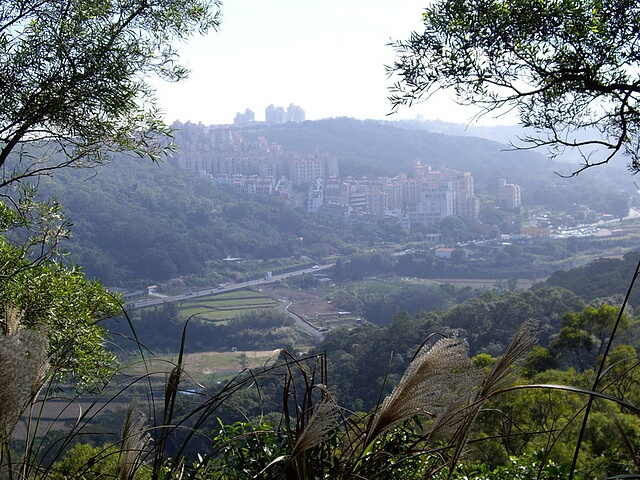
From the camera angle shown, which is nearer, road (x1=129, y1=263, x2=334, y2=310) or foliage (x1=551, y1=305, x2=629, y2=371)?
foliage (x1=551, y1=305, x2=629, y2=371)

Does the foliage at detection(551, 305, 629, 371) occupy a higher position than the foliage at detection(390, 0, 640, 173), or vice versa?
the foliage at detection(390, 0, 640, 173)

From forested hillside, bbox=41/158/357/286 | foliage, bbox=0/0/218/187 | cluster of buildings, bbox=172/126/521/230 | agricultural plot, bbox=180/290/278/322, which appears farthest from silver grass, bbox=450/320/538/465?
cluster of buildings, bbox=172/126/521/230

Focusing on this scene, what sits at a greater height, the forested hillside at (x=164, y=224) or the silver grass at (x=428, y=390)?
the silver grass at (x=428, y=390)

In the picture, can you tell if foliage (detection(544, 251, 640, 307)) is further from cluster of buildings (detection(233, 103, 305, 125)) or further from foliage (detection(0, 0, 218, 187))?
cluster of buildings (detection(233, 103, 305, 125))

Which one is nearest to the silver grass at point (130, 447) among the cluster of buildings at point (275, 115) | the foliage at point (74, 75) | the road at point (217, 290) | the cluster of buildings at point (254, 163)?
the foliage at point (74, 75)

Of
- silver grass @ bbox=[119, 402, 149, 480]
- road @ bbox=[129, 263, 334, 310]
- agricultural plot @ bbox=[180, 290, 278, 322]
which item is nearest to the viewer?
silver grass @ bbox=[119, 402, 149, 480]

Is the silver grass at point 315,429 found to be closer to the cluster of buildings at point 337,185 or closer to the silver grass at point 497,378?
the silver grass at point 497,378
